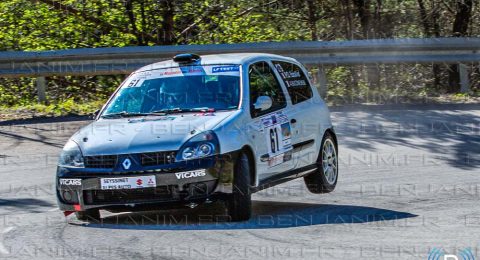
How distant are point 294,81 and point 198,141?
7.81ft

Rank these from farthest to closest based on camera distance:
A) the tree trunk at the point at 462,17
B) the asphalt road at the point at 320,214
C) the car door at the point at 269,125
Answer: the tree trunk at the point at 462,17
the car door at the point at 269,125
the asphalt road at the point at 320,214

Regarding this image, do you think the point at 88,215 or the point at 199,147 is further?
the point at 88,215

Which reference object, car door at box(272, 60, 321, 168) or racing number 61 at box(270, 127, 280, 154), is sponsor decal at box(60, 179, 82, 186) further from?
car door at box(272, 60, 321, 168)

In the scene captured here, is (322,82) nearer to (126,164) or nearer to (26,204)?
(26,204)

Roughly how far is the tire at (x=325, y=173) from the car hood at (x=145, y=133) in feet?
5.88

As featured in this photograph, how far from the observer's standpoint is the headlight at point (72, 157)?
833 cm

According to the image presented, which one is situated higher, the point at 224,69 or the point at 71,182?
the point at 224,69

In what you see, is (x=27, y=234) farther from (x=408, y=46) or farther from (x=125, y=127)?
(x=408, y=46)

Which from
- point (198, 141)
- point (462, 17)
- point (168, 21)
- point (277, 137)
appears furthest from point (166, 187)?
point (462, 17)

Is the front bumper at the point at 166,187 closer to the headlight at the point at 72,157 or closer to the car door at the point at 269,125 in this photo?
the headlight at the point at 72,157

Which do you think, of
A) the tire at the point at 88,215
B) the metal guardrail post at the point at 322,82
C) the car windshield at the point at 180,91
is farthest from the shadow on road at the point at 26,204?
the metal guardrail post at the point at 322,82

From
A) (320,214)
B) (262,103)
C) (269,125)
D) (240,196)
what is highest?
(262,103)

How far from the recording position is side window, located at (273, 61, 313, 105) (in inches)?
394

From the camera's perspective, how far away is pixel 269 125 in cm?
906
